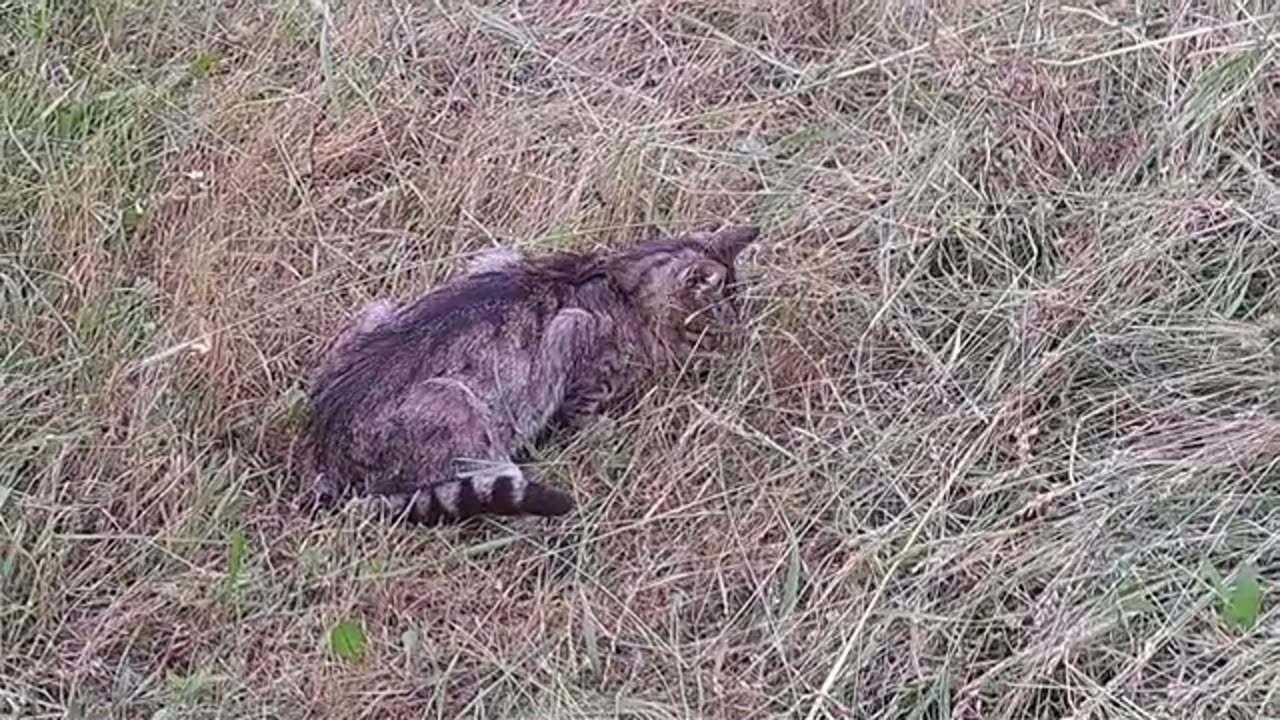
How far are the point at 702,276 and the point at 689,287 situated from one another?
29 millimetres

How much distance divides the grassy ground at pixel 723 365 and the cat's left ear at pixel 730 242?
0.07 meters

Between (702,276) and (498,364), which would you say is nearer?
(498,364)

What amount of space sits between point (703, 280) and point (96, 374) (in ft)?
3.37

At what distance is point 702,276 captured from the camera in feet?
10.2

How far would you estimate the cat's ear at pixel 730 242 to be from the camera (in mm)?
3146

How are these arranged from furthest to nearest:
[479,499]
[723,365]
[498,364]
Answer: [723,365]
[498,364]
[479,499]

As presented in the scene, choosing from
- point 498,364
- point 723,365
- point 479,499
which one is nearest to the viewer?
point 479,499

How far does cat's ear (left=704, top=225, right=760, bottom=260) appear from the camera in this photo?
315 cm

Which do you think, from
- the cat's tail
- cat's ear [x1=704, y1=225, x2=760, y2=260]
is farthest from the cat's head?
the cat's tail

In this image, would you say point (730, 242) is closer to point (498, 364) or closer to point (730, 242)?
point (730, 242)

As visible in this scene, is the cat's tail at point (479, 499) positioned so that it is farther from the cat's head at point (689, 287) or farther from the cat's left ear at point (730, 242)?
the cat's left ear at point (730, 242)

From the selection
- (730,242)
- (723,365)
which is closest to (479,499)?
(723,365)

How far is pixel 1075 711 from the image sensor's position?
2.41 meters

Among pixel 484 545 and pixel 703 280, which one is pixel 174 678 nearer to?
pixel 484 545
